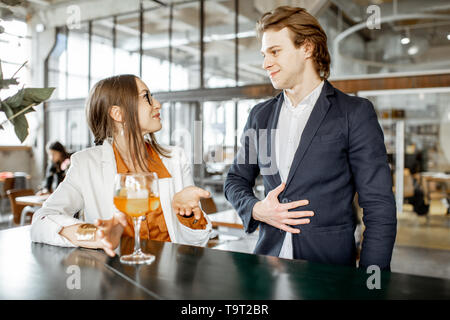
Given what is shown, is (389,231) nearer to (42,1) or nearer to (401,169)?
(401,169)

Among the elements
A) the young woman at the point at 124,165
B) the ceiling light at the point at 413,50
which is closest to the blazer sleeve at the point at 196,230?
the young woman at the point at 124,165

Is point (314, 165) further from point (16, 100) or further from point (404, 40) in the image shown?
point (404, 40)

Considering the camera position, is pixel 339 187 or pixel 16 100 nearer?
pixel 16 100

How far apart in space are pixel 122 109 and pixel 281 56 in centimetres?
71

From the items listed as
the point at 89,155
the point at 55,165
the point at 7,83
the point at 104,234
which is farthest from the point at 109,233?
the point at 55,165

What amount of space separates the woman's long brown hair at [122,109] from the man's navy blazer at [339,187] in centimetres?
52

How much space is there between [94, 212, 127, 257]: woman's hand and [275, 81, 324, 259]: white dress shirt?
26.9 inches

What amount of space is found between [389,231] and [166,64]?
7253 millimetres

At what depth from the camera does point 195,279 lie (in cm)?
89

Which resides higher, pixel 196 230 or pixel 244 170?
pixel 244 170

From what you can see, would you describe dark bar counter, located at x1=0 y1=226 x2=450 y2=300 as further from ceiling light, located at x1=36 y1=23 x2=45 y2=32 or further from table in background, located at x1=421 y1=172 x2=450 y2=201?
ceiling light, located at x1=36 y1=23 x2=45 y2=32

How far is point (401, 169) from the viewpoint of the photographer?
691 cm

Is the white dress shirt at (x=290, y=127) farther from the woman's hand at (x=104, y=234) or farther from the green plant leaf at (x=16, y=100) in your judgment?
the green plant leaf at (x=16, y=100)

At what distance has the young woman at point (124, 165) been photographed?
5.09ft
